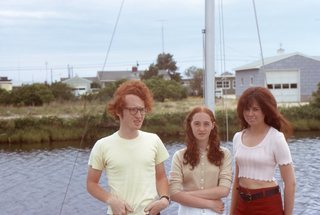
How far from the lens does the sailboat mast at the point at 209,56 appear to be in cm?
443

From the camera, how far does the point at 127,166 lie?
2.84m

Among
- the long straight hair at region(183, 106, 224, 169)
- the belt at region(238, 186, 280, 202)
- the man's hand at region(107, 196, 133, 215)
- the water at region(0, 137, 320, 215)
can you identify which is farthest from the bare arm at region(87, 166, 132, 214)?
the water at region(0, 137, 320, 215)

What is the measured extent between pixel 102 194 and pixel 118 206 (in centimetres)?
13

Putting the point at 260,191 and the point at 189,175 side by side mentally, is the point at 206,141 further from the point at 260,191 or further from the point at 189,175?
the point at 260,191

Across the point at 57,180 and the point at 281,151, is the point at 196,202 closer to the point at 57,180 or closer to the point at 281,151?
the point at 281,151

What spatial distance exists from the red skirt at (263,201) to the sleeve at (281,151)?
0.66ft

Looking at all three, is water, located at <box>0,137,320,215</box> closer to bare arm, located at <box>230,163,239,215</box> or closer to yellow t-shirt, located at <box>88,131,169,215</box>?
bare arm, located at <box>230,163,239,215</box>

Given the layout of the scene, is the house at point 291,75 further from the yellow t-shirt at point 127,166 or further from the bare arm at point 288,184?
the yellow t-shirt at point 127,166

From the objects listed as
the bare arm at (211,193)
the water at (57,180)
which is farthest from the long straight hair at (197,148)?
the water at (57,180)

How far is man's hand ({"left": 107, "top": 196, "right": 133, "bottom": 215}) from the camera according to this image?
9.17 feet

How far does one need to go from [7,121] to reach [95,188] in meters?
21.0

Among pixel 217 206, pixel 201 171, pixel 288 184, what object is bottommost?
pixel 217 206

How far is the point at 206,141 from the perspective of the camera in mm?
3086

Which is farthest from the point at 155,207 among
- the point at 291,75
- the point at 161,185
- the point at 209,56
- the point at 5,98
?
the point at 291,75
